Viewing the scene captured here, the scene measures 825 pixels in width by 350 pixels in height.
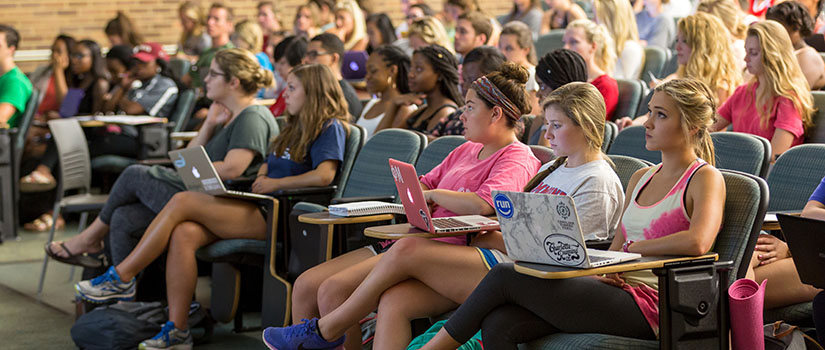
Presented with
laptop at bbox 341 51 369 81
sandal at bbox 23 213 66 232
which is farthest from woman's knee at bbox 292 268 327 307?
sandal at bbox 23 213 66 232

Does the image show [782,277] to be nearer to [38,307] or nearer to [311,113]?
[311,113]

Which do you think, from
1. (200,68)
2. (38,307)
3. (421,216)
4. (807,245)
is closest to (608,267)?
(807,245)

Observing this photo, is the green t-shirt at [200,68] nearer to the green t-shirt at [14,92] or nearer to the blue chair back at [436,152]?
the green t-shirt at [14,92]

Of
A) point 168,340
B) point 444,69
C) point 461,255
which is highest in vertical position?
point 461,255

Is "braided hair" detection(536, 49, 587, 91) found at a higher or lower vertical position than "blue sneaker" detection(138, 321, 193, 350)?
higher

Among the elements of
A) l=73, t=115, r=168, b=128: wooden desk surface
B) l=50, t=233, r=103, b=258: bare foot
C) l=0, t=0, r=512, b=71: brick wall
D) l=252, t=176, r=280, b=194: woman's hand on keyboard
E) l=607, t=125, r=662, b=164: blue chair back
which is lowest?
l=0, t=0, r=512, b=71: brick wall

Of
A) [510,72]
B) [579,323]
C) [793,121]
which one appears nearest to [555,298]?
[579,323]

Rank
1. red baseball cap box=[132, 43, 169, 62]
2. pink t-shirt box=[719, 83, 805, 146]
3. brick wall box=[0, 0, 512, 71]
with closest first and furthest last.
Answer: pink t-shirt box=[719, 83, 805, 146]
red baseball cap box=[132, 43, 169, 62]
brick wall box=[0, 0, 512, 71]

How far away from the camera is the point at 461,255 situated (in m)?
2.68

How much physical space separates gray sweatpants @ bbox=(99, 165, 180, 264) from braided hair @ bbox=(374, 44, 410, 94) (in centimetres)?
134

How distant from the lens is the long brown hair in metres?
3.94

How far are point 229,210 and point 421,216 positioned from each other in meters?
1.29

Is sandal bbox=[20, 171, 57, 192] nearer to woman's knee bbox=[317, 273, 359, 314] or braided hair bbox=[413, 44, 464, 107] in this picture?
braided hair bbox=[413, 44, 464, 107]

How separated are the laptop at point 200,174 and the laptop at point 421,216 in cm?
97
